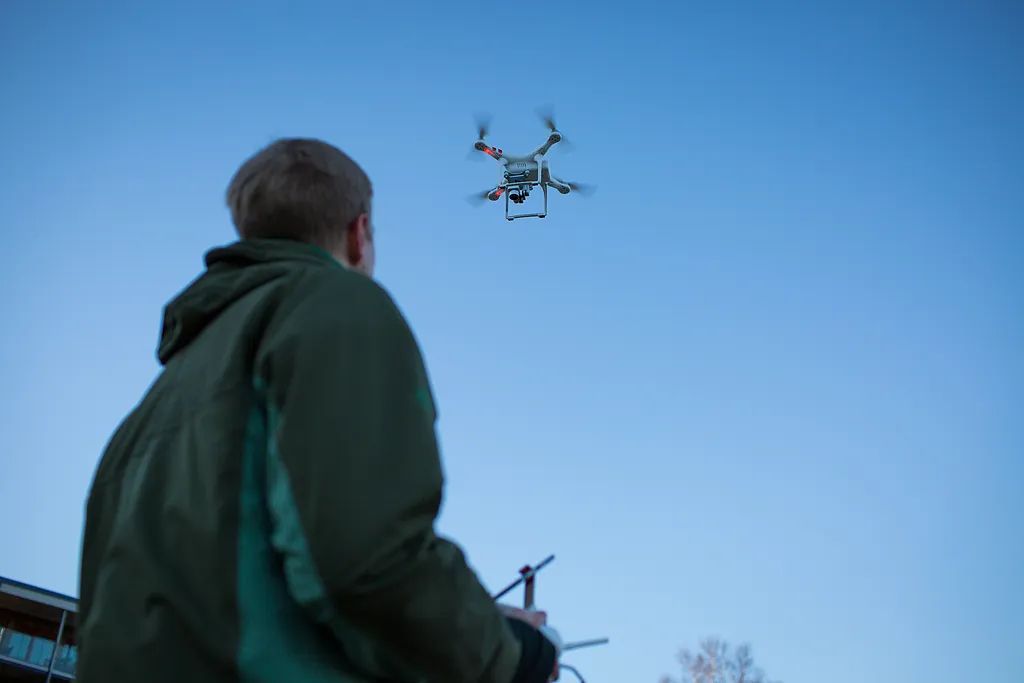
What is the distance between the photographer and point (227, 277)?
181 centimetres

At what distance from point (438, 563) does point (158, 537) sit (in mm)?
441

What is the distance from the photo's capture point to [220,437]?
1.55 m

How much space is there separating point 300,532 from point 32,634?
31.2 metres

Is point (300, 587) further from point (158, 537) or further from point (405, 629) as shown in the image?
point (158, 537)

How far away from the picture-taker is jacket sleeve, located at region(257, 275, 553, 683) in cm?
140

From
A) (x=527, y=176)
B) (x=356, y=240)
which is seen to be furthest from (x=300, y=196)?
(x=527, y=176)

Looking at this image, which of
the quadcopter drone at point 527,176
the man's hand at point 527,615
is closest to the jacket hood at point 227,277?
the man's hand at point 527,615

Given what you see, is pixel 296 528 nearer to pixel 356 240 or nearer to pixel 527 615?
pixel 527 615

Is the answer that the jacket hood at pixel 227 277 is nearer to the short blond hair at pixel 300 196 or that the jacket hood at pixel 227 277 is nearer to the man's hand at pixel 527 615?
the short blond hair at pixel 300 196

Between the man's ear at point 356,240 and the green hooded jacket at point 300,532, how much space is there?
354 mm

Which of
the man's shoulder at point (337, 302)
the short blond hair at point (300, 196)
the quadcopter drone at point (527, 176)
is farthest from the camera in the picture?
the quadcopter drone at point (527, 176)

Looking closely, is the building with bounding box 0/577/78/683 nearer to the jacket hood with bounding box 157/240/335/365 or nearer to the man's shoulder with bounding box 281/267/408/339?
the jacket hood with bounding box 157/240/335/365

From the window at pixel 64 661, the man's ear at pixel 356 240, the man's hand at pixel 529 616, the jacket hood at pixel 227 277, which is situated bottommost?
the man's hand at pixel 529 616

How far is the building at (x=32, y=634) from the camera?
26.6m
